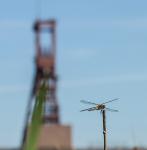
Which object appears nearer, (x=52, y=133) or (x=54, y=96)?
(x=52, y=133)

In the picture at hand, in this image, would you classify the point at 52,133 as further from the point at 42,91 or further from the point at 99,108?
the point at 42,91

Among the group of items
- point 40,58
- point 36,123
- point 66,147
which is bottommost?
point 36,123

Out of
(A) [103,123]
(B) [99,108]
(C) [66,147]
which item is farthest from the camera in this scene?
(C) [66,147]

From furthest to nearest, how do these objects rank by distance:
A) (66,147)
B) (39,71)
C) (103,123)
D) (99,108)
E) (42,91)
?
(39,71), (66,147), (99,108), (103,123), (42,91)

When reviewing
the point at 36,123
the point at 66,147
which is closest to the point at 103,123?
the point at 36,123

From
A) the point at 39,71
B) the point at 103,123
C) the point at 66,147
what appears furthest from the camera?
the point at 39,71

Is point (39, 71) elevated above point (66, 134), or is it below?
above

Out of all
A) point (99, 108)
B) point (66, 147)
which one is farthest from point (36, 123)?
point (66, 147)

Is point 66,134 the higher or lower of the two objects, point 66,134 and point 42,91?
the higher

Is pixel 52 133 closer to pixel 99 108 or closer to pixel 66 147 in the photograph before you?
pixel 66 147
